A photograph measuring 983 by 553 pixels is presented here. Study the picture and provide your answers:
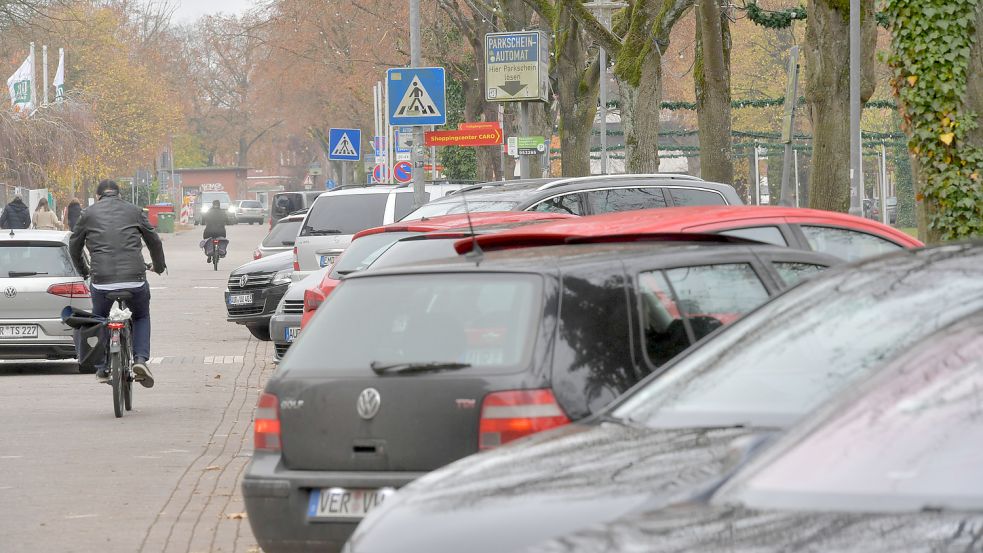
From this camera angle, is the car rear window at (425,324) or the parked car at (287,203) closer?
the car rear window at (425,324)

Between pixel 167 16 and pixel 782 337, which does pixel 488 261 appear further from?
pixel 167 16

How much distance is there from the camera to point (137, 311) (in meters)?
13.1

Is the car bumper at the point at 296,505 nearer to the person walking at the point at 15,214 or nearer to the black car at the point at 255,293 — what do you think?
the black car at the point at 255,293

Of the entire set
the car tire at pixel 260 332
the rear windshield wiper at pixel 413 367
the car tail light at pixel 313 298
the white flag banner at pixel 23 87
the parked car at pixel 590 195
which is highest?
the white flag banner at pixel 23 87

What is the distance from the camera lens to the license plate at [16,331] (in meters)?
16.1

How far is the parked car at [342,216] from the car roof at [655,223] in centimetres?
1036

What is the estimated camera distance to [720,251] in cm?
653

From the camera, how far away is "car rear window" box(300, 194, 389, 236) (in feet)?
65.0

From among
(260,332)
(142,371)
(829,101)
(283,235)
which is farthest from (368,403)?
(283,235)

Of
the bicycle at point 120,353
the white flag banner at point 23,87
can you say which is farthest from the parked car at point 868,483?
the white flag banner at point 23,87

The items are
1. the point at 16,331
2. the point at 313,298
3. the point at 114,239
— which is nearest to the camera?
the point at 313,298

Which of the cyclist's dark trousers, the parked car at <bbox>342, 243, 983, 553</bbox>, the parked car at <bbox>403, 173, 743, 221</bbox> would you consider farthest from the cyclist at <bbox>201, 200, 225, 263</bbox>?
the parked car at <bbox>342, 243, 983, 553</bbox>

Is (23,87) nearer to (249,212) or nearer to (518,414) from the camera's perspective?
(518,414)

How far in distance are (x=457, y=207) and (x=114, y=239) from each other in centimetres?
293
